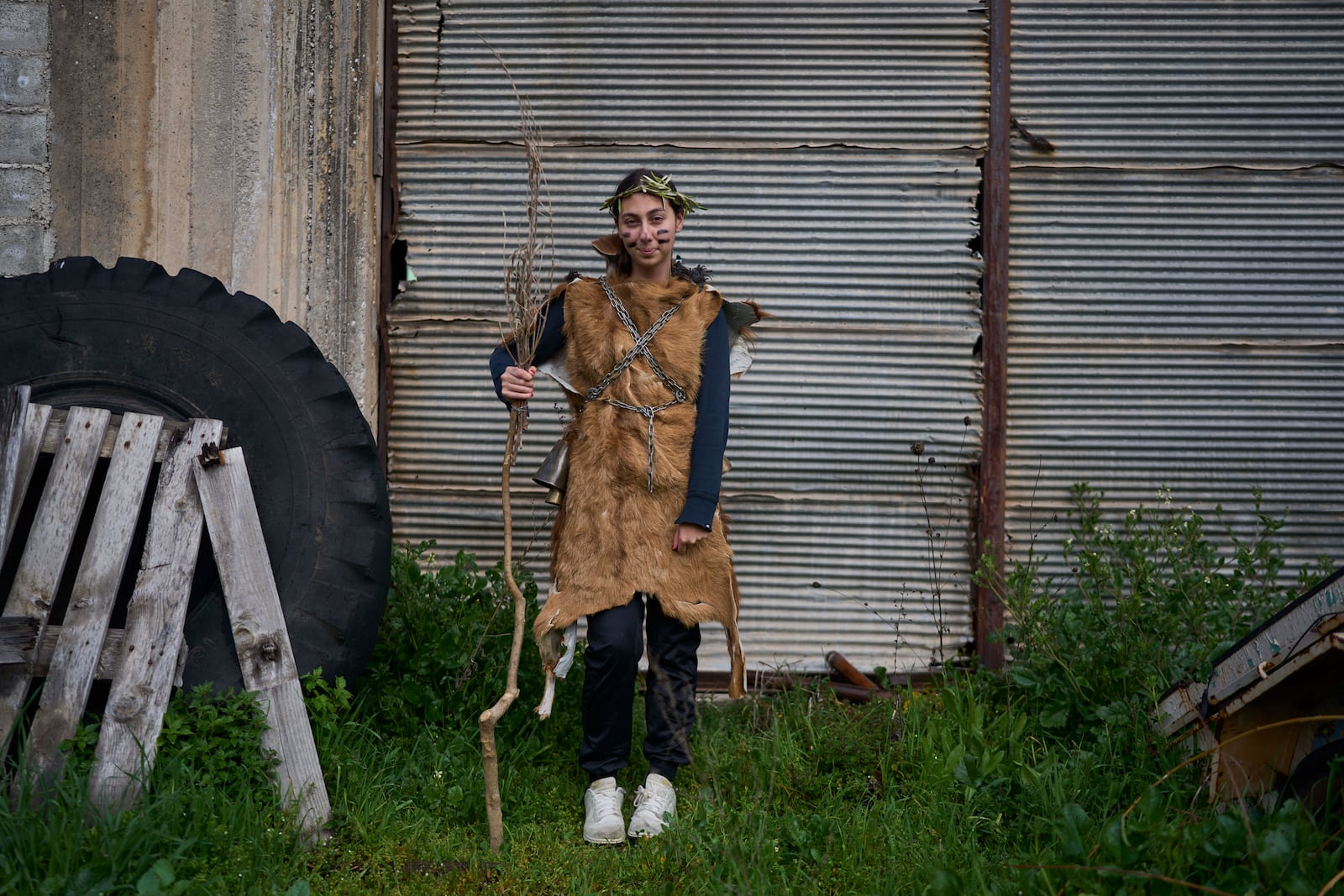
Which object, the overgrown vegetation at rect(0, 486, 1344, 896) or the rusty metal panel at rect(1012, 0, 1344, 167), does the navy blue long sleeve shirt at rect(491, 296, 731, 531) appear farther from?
the rusty metal panel at rect(1012, 0, 1344, 167)

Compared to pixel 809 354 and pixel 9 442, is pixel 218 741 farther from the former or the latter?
pixel 809 354

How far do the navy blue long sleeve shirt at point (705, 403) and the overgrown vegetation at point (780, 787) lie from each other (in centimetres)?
78

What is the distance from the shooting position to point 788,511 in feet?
13.7

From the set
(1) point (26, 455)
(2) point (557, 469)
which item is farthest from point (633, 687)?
(1) point (26, 455)

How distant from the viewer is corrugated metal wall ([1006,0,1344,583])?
4.07 metres

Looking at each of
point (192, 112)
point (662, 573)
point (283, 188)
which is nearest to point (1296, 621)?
point (662, 573)

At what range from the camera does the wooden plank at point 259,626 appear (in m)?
2.80

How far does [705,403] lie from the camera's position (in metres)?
3.05

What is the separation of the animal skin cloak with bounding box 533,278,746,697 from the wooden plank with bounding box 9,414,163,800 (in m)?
1.20

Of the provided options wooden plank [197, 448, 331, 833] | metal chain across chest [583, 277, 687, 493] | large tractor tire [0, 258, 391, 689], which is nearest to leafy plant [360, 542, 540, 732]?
large tractor tire [0, 258, 391, 689]

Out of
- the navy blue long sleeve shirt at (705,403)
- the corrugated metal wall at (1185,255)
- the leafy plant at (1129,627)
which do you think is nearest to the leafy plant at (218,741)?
the navy blue long sleeve shirt at (705,403)

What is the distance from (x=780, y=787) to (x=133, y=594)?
78.4 inches

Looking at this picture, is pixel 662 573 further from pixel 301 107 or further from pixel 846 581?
pixel 301 107

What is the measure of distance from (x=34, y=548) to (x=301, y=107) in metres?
2.07
